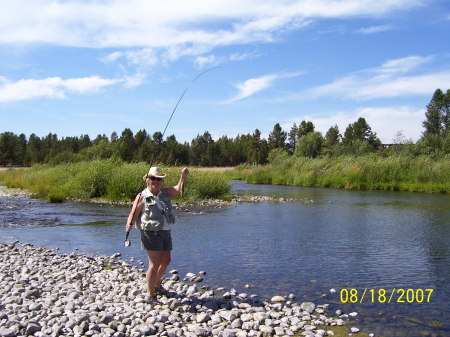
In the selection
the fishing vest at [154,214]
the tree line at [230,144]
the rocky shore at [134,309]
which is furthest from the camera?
the tree line at [230,144]

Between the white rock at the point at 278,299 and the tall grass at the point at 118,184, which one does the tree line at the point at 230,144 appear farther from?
the white rock at the point at 278,299

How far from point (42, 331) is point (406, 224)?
15.9 m

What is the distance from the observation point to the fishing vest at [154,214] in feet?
24.9

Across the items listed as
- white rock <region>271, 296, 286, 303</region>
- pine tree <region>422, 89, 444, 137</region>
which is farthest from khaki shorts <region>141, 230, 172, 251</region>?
pine tree <region>422, 89, 444, 137</region>

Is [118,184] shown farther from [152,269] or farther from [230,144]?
[230,144]

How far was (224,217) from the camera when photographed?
20.6 meters

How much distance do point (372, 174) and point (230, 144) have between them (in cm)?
8128

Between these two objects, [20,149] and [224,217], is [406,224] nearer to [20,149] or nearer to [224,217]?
[224,217]

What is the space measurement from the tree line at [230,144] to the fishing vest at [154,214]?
65.2 m

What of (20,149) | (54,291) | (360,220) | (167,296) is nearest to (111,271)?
(54,291)

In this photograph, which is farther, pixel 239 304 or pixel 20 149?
pixel 20 149

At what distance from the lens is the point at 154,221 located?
759cm

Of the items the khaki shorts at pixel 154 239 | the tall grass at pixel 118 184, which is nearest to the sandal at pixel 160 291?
the khaki shorts at pixel 154 239

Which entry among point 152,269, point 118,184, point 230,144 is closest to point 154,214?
point 152,269
